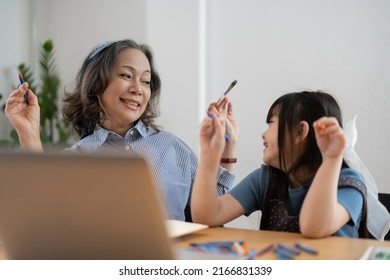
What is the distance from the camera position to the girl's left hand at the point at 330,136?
1.03 metres

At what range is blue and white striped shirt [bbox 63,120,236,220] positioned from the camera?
176 centimetres

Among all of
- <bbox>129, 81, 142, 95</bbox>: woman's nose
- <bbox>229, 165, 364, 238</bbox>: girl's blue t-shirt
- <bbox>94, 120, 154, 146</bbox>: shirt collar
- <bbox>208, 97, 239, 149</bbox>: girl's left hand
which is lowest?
<bbox>229, 165, 364, 238</bbox>: girl's blue t-shirt

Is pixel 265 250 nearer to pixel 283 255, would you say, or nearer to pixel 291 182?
pixel 283 255

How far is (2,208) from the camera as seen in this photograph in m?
0.73

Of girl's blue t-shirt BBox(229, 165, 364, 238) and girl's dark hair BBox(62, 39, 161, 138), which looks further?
girl's dark hair BBox(62, 39, 161, 138)

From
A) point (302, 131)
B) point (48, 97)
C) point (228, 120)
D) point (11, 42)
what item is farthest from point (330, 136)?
point (11, 42)

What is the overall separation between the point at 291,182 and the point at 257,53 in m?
1.74

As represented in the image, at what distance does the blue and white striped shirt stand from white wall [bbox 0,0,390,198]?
1272mm

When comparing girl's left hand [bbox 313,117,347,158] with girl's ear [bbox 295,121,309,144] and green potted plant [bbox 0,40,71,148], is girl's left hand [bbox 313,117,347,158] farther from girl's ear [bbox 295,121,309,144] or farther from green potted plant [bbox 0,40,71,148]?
green potted plant [bbox 0,40,71,148]

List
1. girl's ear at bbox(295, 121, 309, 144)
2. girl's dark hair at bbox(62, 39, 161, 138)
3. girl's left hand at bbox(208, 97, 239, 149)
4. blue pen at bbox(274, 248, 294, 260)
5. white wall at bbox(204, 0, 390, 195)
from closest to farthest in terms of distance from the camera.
→ blue pen at bbox(274, 248, 294, 260)
girl's ear at bbox(295, 121, 309, 144)
girl's left hand at bbox(208, 97, 239, 149)
girl's dark hair at bbox(62, 39, 161, 138)
white wall at bbox(204, 0, 390, 195)

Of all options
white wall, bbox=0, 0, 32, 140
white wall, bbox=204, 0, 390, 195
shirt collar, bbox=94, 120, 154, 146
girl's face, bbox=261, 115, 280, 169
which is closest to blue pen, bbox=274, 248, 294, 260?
girl's face, bbox=261, 115, 280, 169

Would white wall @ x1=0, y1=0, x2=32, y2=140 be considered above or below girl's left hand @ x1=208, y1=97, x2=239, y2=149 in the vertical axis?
above

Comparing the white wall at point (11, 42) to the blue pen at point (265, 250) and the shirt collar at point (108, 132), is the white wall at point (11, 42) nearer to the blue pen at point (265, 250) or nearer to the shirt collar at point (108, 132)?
the shirt collar at point (108, 132)

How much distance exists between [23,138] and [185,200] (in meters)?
0.59
